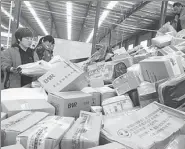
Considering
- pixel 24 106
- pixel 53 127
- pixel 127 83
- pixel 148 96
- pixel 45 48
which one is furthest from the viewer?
pixel 45 48

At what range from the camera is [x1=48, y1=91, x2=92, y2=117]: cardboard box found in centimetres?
168

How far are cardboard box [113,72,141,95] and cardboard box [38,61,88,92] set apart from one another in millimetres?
354

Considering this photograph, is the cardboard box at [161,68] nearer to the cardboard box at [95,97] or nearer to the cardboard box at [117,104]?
the cardboard box at [117,104]

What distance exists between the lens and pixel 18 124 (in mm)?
1273

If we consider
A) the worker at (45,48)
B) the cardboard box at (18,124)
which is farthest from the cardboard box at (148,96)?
the worker at (45,48)

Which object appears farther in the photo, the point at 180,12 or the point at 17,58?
the point at 180,12

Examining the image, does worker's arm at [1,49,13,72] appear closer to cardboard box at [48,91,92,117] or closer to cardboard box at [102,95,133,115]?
cardboard box at [48,91,92,117]

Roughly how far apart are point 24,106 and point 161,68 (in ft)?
3.84

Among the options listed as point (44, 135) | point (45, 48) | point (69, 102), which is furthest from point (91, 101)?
point (45, 48)

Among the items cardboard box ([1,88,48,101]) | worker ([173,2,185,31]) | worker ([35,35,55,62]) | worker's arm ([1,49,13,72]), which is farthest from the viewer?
worker ([173,2,185,31])

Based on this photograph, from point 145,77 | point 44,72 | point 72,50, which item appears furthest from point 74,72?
point 72,50

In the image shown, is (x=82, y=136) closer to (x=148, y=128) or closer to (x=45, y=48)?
(x=148, y=128)

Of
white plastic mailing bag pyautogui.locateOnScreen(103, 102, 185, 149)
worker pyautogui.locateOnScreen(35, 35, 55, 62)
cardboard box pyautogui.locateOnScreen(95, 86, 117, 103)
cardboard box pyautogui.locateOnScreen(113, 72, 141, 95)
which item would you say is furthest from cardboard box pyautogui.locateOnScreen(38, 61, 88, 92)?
worker pyautogui.locateOnScreen(35, 35, 55, 62)

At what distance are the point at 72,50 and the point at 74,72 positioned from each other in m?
3.54
